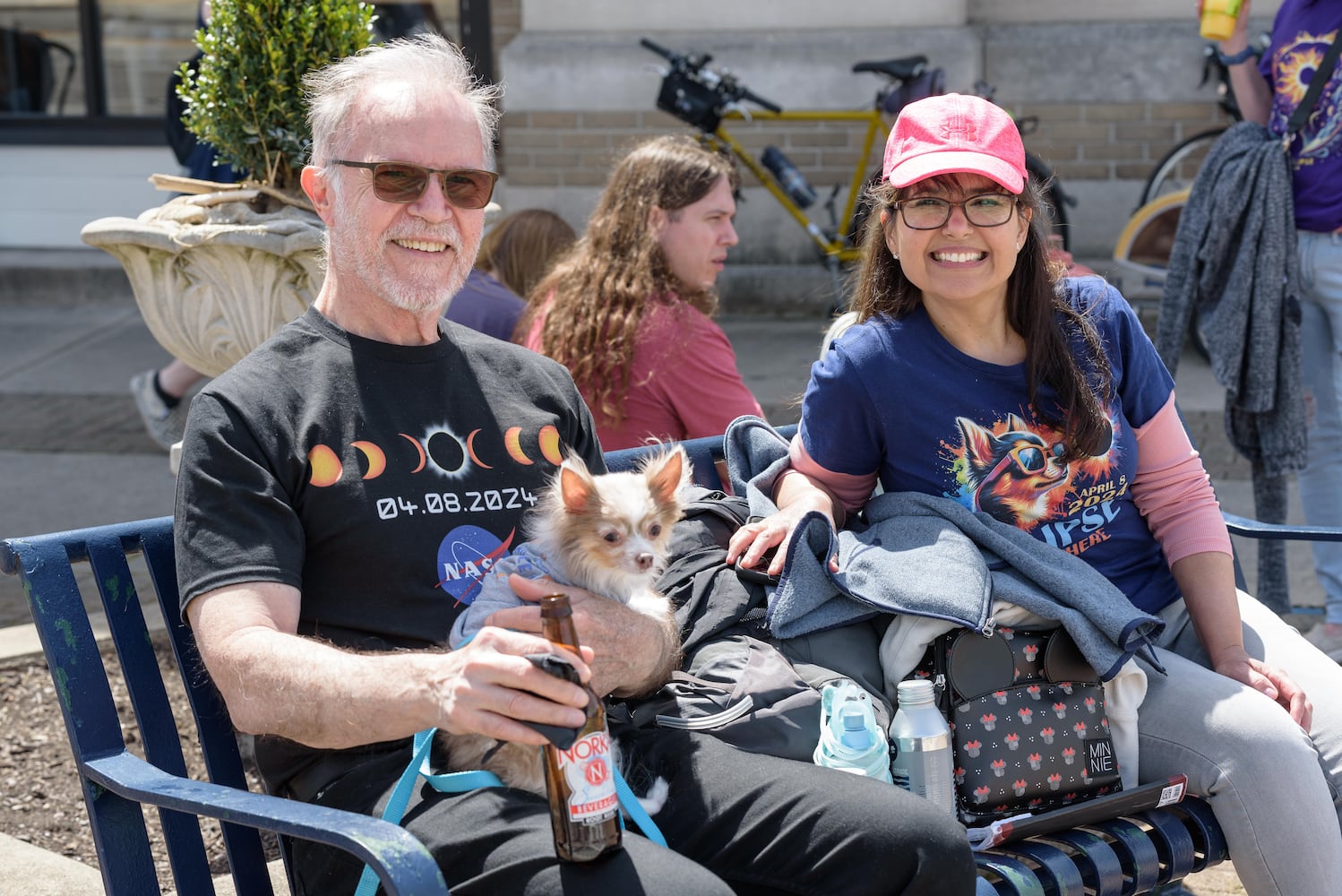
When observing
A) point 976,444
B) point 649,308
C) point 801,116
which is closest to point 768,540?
point 976,444

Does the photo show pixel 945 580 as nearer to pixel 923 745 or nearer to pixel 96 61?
pixel 923 745

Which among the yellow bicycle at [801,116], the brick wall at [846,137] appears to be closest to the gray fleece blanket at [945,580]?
the yellow bicycle at [801,116]

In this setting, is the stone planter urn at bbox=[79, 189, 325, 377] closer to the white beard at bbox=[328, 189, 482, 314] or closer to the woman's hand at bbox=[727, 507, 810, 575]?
the white beard at bbox=[328, 189, 482, 314]

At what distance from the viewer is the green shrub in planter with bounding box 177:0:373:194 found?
3875 mm

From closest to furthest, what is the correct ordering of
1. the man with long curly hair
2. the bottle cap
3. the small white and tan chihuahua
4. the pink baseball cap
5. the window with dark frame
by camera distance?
1. the small white and tan chihuahua
2. the bottle cap
3. the pink baseball cap
4. the man with long curly hair
5. the window with dark frame

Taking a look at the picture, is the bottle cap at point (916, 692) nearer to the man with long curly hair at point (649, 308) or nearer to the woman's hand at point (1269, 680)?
the woman's hand at point (1269, 680)

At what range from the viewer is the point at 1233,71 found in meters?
4.94

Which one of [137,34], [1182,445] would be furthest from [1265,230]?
[137,34]

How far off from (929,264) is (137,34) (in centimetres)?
956

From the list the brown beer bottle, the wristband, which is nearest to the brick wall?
the wristband

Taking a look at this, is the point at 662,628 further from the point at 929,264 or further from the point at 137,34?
the point at 137,34

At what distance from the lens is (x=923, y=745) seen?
2568 mm

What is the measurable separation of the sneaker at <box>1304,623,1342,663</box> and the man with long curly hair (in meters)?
2.10

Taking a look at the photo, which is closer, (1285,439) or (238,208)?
(238,208)
